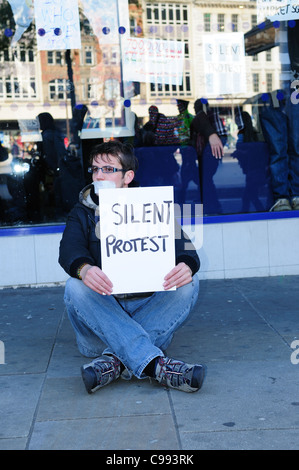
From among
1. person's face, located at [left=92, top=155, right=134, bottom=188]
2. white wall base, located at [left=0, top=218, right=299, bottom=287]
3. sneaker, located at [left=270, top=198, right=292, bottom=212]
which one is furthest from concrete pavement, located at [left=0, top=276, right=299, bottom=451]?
sneaker, located at [left=270, top=198, right=292, bottom=212]

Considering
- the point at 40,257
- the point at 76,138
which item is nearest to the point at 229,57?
the point at 76,138

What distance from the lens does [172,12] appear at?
250 inches

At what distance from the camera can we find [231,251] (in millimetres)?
6234

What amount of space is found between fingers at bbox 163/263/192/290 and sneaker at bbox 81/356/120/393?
1.56ft

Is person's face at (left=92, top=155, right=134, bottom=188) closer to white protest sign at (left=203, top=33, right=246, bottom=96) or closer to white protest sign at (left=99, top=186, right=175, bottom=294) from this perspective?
white protest sign at (left=99, top=186, right=175, bottom=294)

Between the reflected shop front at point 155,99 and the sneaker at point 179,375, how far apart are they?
3.02 metres

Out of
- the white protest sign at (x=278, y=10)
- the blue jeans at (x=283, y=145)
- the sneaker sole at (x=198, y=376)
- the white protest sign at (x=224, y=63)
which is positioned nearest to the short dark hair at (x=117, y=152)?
the sneaker sole at (x=198, y=376)

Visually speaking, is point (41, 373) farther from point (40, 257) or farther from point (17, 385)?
point (40, 257)

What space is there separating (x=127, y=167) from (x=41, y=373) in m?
1.23

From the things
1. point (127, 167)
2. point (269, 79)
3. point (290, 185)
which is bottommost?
point (290, 185)

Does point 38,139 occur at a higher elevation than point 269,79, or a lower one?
lower

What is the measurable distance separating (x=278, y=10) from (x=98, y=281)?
13.1ft

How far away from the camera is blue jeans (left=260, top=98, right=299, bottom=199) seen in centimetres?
650

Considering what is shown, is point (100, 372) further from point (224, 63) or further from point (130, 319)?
point (224, 63)
